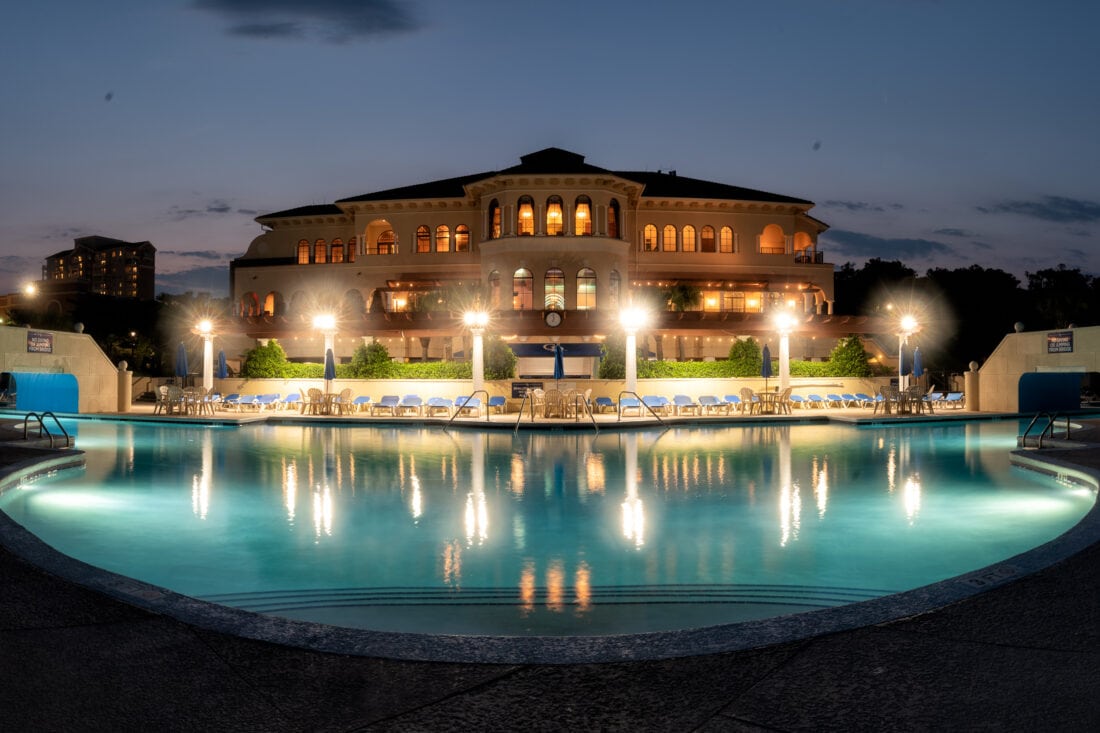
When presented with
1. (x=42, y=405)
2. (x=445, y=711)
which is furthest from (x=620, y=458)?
(x=42, y=405)

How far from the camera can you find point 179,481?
13008 mm

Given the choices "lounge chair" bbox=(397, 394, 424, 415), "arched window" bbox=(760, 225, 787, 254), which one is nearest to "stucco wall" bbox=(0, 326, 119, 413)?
"lounge chair" bbox=(397, 394, 424, 415)

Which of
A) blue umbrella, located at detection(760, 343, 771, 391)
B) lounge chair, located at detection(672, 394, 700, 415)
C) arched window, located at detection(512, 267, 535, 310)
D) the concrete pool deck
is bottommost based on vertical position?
the concrete pool deck

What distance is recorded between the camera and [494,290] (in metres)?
39.7

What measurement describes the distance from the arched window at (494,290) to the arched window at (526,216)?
7.59ft

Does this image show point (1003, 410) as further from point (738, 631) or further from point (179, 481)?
point (738, 631)

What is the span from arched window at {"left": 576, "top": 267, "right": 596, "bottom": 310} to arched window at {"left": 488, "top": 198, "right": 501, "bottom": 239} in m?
4.56

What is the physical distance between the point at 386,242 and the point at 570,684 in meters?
44.6

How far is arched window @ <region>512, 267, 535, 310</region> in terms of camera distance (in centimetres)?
3912

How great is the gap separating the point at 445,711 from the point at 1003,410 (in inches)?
1102

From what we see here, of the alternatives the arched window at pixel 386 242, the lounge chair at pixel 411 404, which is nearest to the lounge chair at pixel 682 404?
the lounge chair at pixel 411 404

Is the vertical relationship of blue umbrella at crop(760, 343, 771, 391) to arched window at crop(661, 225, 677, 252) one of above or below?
below

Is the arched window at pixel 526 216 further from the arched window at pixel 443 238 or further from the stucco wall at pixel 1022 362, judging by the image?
the stucco wall at pixel 1022 362

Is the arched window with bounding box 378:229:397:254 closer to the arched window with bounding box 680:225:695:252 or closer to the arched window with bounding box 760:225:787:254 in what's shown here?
the arched window with bounding box 680:225:695:252
